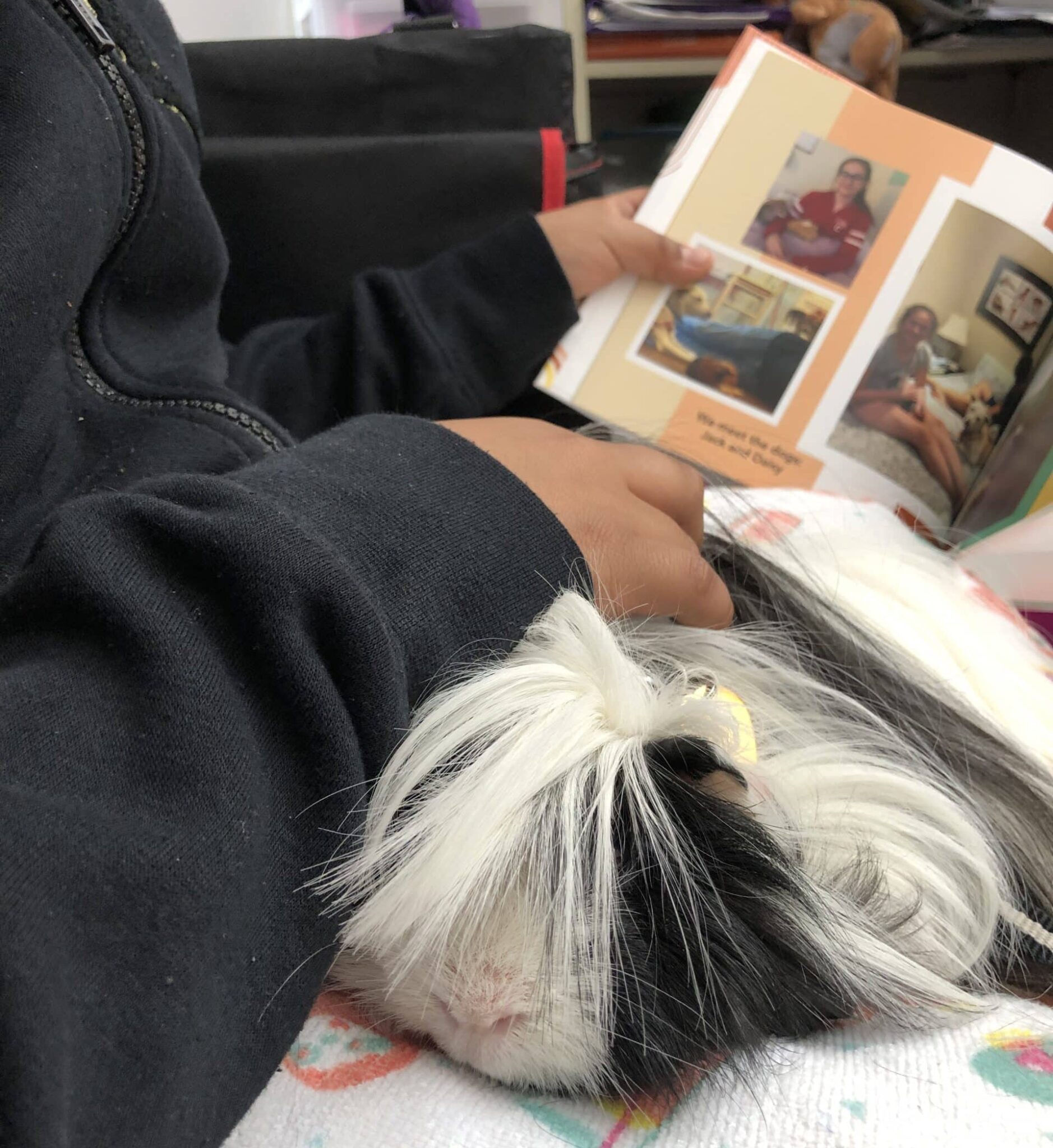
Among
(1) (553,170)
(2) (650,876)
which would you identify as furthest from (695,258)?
(2) (650,876)

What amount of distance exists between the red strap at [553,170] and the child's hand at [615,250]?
0.06m

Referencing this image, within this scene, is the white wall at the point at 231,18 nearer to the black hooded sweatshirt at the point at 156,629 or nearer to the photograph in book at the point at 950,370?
the black hooded sweatshirt at the point at 156,629

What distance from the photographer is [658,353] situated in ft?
2.44

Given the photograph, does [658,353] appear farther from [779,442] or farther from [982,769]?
[982,769]

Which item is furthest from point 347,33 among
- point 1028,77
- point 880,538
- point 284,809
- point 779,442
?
point 1028,77

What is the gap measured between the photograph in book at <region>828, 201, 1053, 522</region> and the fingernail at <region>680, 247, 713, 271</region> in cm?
15

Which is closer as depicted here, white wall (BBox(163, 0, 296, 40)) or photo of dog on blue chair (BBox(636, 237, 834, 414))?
photo of dog on blue chair (BBox(636, 237, 834, 414))

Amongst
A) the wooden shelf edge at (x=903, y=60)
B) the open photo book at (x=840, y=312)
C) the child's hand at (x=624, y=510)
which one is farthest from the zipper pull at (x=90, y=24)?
the wooden shelf edge at (x=903, y=60)

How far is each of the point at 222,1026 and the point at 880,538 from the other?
48 centimetres

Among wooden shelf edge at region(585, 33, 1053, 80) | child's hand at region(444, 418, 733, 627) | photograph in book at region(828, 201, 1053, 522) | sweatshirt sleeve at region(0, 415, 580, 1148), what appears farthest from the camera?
wooden shelf edge at region(585, 33, 1053, 80)

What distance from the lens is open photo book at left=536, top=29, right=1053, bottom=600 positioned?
700mm

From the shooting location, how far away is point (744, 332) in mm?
734

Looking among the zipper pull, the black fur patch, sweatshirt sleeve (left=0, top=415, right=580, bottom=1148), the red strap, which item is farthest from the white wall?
the black fur patch

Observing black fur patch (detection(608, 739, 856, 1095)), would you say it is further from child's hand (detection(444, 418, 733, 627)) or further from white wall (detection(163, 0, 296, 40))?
white wall (detection(163, 0, 296, 40))
